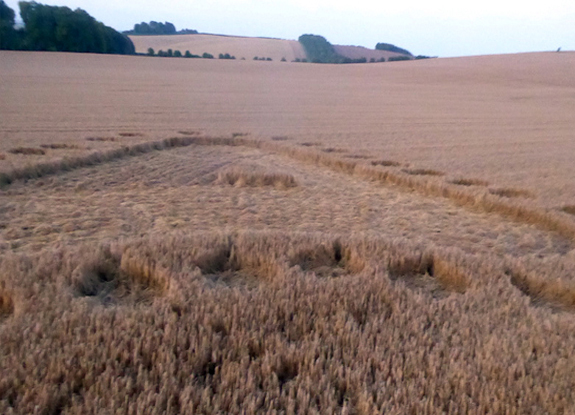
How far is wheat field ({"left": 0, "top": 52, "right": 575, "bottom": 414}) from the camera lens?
2041 mm

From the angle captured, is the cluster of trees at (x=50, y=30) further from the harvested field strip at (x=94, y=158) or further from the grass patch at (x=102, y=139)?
the harvested field strip at (x=94, y=158)

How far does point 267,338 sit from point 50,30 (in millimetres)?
50225

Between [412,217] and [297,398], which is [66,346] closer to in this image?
[297,398]

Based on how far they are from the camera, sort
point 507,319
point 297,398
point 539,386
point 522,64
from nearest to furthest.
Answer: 1. point 297,398
2. point 539,386
3. point 507,319
4. point 522,64

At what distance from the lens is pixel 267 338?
236 centimetres

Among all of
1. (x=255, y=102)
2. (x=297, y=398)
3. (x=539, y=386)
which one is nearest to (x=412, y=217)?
(x=539, y=386)

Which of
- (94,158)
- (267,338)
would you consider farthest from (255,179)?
(267,338)

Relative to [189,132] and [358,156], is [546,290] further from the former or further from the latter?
[189,132]

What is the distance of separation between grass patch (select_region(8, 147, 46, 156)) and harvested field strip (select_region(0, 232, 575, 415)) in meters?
4.52

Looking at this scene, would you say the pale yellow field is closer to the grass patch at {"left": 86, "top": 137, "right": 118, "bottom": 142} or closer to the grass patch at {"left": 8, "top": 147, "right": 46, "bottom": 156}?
the grass patch at {"left": 86, "top": 137, "right": 118, "bottom": 142}

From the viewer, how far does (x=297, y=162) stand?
315 inches

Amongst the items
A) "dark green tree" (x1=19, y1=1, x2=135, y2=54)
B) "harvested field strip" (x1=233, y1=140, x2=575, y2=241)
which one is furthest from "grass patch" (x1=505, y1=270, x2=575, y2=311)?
"dark green tree" (x1=19, y1=1, x2=135, y2=54)

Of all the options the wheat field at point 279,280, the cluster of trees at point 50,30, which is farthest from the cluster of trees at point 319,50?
the wheat field at point 279,280

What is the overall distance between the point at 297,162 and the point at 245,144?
5.47ft
